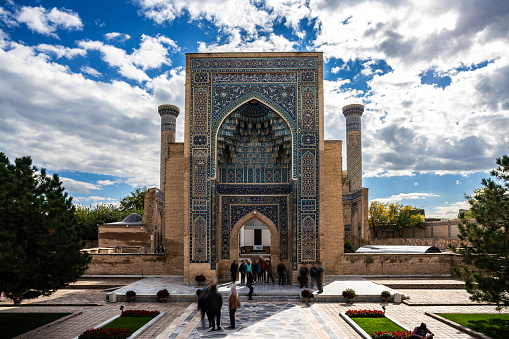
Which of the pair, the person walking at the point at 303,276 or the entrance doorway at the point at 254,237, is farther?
the entrance doorway at the point at 254,237

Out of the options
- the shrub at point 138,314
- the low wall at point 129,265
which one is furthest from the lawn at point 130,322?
the low wall at point 129,265

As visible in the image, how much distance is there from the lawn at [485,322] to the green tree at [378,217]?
23.5 meters

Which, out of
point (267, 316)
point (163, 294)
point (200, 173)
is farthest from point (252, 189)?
point (267, 316)

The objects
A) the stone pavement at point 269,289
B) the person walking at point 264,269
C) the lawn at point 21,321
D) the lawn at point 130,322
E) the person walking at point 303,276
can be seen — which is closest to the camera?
the lawn at point 21,321

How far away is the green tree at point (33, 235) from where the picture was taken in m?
5.82

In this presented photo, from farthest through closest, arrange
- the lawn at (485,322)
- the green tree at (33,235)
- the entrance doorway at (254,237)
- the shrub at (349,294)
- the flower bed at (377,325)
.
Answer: the entrance doorway at (254,237), the shrub at (349,294), the lawn at (485,322), the flower bed at (377,325), the green tree at (33,235)

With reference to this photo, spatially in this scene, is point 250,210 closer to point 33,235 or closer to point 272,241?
point 272,241

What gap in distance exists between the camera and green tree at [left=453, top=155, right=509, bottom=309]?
632 cm

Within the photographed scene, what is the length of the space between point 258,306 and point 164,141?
2008 centimetres

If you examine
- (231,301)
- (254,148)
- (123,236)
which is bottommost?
(231,301)

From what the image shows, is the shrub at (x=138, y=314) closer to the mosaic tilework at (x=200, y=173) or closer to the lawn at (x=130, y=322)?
the lawn at (x=130, y=322)

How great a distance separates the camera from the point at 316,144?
472 inches

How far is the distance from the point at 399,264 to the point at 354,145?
47.3 feet

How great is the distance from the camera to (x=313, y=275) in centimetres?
1055
